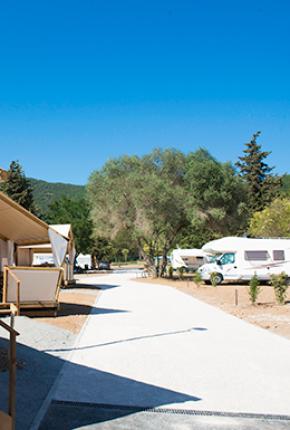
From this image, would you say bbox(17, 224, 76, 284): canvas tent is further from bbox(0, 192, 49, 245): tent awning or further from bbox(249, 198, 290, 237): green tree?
bbox(249, 198, 290, 237): green tree

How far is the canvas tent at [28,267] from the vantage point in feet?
37.6

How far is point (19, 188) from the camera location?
4875 centimetres

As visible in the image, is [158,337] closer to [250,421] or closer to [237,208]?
[250,421]

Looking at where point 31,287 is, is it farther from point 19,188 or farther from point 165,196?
point 19,188

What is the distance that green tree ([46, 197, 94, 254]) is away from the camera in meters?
52.8

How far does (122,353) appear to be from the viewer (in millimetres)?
7285

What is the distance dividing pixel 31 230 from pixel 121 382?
11.3 m

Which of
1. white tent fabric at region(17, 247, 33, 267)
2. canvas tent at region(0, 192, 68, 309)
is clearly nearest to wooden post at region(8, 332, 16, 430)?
canvas tent at region(0, 192, 68, 309)

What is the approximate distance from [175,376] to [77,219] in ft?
159

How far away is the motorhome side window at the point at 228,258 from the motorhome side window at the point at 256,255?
0.77m

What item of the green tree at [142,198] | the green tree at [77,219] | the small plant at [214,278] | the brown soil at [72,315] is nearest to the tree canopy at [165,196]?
the green tree at [142,198]

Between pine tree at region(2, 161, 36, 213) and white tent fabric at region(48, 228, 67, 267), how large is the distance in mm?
33116

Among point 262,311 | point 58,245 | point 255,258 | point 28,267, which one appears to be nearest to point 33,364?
point 28,267

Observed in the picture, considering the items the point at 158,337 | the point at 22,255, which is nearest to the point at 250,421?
the point at 158,337
